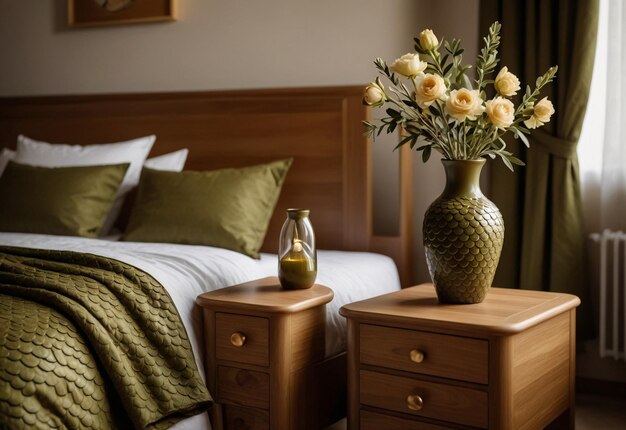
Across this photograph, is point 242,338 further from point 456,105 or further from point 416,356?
point 456,105

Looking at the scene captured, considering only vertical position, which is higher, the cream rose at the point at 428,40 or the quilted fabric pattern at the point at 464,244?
the cream rose at the point at 428,40

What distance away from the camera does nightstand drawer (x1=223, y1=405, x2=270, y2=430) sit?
2.26 metres

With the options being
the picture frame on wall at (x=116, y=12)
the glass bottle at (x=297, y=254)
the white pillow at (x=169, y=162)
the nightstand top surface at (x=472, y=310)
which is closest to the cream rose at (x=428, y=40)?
the glass bottle at (x=297, y=254)

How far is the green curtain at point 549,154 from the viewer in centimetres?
291

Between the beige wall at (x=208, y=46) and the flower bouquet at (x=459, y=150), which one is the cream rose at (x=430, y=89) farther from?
the beige wall at (x=208, y=46)

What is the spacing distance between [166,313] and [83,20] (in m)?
2.19

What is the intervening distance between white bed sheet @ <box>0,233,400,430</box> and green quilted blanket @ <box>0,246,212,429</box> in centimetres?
11

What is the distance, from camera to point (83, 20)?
12.7 ft

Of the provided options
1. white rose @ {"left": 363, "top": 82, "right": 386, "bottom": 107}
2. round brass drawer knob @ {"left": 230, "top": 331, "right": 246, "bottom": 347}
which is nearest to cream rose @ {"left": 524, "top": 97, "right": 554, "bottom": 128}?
white rose @ {"left": 363, "top": 82, "right": 386, "bottom": 107}

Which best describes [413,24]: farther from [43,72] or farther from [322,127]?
[43,72]

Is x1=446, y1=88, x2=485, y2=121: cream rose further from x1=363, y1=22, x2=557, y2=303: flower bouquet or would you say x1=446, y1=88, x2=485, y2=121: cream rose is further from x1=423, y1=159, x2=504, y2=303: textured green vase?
x1=423, y1=159, x2=504, y2=303: textured green vase

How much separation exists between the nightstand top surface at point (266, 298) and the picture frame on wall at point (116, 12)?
5.58 ft

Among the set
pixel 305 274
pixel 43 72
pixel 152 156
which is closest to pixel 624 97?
pixel 305 274

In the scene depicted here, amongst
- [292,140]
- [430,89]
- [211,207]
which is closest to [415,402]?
[430,89]
